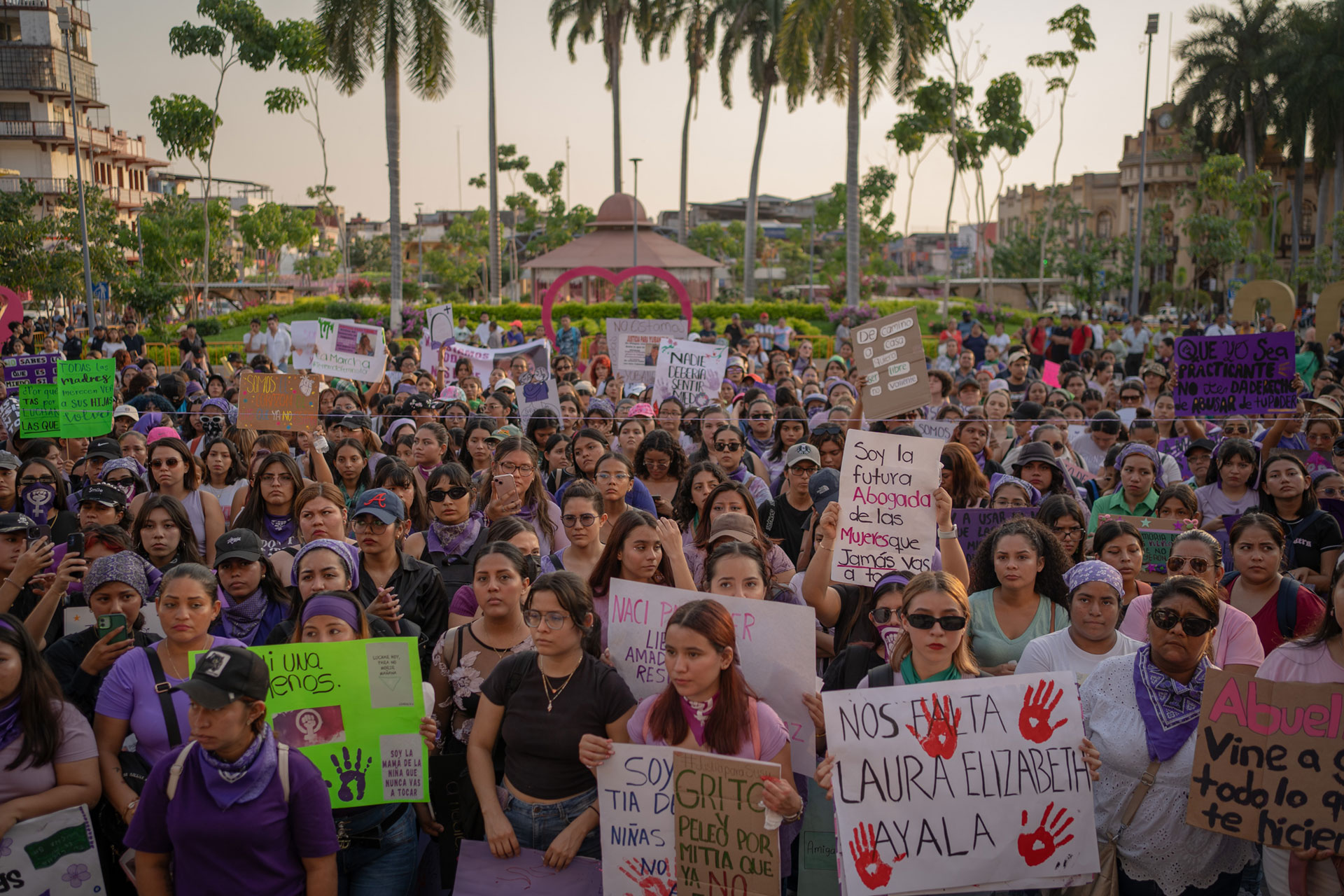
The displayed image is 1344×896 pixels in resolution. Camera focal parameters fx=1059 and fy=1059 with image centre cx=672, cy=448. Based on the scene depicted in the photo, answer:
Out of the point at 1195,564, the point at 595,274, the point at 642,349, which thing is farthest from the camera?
the point at 595,274

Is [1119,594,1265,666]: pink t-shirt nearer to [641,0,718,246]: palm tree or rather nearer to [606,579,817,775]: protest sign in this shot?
[606,579,817,775]: protest sign

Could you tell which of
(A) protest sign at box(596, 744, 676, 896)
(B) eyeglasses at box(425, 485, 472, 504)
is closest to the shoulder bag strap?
(A) protest sign at box(596, 744, 676, 896)

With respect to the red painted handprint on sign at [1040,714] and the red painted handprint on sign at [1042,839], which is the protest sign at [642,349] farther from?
the red painted handprint on sign at [1042,839]

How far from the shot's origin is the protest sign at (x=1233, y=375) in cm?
973

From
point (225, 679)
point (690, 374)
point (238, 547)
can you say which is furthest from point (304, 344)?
point (225, 679)

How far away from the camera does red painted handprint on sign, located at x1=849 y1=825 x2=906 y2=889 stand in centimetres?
390

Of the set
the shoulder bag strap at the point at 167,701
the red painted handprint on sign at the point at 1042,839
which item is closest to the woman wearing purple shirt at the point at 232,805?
the shoulder bag strap at the point at 167,701

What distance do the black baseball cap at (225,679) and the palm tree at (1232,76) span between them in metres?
61.0

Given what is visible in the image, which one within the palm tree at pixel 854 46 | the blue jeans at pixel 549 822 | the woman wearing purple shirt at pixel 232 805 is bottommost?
the blue jeans at pixel 549 822

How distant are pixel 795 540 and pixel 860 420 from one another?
2.76 m

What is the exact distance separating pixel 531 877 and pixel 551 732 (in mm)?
587

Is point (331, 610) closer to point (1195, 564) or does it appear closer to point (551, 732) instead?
point (551, 732)

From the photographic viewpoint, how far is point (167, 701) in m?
4.32

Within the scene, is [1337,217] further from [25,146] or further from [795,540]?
[25,146]
